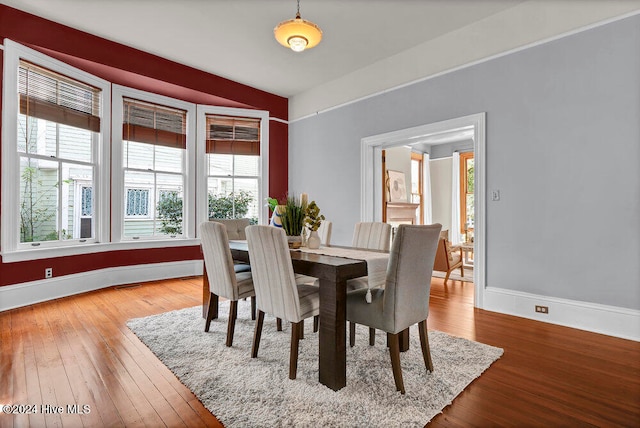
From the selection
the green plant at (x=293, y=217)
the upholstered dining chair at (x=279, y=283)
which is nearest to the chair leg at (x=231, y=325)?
the upholstered dining chair at (x=279, y=283)

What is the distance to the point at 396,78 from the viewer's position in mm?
4531

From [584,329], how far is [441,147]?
585 cm

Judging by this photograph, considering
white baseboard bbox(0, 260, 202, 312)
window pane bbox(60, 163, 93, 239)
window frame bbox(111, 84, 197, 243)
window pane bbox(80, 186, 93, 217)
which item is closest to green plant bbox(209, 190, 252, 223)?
window frame bbox(111, 84, 197, 243)

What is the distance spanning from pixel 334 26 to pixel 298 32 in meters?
1.41

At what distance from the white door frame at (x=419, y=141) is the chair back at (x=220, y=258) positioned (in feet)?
8.80

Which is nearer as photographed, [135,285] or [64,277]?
[64,277]

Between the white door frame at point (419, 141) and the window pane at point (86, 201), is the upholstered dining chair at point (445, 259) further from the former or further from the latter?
the window pane at point (86, 201)

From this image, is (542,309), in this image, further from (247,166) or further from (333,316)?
(247,166)

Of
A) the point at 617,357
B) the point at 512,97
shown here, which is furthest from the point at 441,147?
the point at 617,357


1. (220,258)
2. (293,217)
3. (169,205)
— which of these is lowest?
(220,258)

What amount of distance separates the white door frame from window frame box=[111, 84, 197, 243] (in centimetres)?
279

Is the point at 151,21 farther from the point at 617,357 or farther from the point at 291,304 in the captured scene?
the point at 617,357

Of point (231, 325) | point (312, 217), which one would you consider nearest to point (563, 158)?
point (312, 217)

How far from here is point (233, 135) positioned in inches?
229
